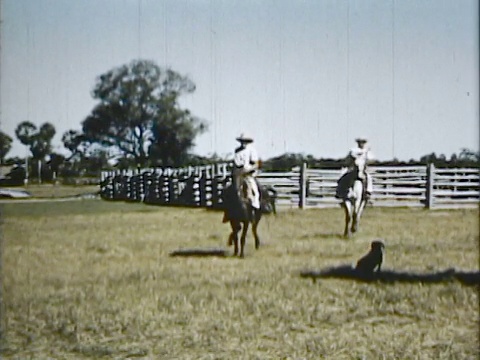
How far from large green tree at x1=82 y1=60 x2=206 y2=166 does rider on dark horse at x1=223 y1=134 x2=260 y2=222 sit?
354mm

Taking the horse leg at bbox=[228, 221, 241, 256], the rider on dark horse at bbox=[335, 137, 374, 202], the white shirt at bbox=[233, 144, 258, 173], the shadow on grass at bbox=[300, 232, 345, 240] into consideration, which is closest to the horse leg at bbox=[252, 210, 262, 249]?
the horse leg at bbox=[228, 221, 241, 256]

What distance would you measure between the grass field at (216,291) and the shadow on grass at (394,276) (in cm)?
5

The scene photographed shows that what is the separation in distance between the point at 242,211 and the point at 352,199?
1015 mm

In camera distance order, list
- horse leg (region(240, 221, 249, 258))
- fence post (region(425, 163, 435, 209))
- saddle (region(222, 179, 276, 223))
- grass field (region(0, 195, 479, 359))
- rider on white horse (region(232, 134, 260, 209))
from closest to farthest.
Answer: grass field (region(0, 195, 479, 359)) < rider on white horse (region(232, 134, 260, 209)) < fence post (region(425, 163, 435, 209)) < horse leg (region(240, 221, 249, 258)) < saddle (region(222, 179, 276, 223))

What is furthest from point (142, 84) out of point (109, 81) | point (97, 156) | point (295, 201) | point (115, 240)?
point (295, 201)

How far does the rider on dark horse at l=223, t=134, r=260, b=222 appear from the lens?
390 cm

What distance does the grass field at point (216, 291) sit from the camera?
11.9 feet

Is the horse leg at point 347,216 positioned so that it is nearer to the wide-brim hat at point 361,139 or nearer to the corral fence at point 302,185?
the corral fence at point 302,185

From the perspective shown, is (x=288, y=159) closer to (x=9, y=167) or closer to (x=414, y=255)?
(x=414, y=255)

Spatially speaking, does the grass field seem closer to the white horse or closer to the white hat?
the white horse

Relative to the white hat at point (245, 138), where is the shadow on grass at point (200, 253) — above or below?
below

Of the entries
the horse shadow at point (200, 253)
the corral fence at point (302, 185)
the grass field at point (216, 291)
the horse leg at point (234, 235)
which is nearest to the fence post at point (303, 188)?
the corral fence at point (302, 185)

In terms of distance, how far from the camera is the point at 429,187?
5.12 meters

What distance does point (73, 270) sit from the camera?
4.14 m
